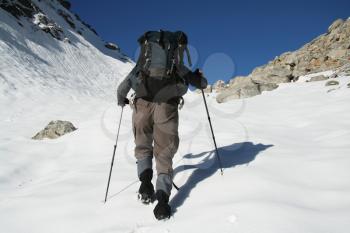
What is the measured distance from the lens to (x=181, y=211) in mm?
3656

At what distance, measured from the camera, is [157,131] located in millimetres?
4180

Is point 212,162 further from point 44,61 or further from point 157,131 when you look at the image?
point 44,61

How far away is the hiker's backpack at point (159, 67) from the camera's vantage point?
4.22m

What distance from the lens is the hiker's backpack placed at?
4.22 m

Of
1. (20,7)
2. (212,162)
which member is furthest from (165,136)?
(20,7)

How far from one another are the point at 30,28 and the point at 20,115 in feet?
85.7

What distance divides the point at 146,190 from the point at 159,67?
1571 millimetres

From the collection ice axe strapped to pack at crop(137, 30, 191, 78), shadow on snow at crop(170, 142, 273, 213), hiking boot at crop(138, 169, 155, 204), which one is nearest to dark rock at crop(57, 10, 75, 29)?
shadow on snow at crop(170, 142, 273, 213)

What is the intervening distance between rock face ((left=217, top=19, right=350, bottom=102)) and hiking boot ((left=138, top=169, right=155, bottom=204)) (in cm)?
1674

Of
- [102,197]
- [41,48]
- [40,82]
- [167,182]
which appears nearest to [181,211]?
[167,182]

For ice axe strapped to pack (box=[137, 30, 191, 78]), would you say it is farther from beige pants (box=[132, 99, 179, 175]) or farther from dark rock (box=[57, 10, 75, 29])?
dark rock (box=[57, 10, 75, 29])

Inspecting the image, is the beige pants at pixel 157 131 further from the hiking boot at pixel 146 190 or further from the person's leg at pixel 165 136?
the hiking boot at pixel 146 190

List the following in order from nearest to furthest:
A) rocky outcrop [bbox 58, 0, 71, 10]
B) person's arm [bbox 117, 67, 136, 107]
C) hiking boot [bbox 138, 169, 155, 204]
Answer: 1. hiking boot [bbox 138, 169, 155, 204]
2. person's arm [bbox 117, 67, 136, 107]
3. rocky outcrop [bbox 58, 0, 71, 10]

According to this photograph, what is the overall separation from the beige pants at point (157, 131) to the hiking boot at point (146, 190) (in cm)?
18
